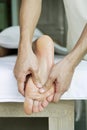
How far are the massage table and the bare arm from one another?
0.05 metres

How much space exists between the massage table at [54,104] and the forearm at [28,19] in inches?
4.1

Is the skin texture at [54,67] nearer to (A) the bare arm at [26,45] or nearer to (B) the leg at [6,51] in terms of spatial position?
(A) the bare arm at [26,45]

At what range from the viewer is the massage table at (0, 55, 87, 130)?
83 cm

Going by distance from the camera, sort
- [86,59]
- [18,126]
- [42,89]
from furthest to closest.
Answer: [18,126]
[86,59]
[42,89]

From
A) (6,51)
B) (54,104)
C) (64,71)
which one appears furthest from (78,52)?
(6,51)

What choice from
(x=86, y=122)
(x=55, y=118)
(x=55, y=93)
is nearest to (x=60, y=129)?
(x=55, y=118)

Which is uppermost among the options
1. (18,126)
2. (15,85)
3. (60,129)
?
(15,85)

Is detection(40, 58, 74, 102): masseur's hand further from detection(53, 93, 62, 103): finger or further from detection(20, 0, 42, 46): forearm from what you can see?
detection(20, 0, 42, 46): forearm

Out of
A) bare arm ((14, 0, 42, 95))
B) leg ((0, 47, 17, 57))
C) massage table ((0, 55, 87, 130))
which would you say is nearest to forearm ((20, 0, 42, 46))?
bare arm ((14, 0, 42, 95))

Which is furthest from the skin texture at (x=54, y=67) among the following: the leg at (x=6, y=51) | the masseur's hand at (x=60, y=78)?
the leg at (x=6, y=51)

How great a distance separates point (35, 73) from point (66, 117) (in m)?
0.19

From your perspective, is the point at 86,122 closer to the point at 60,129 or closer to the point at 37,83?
the point at 60,129

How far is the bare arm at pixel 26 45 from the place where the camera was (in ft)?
2.57

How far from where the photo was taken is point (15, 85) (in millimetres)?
826
